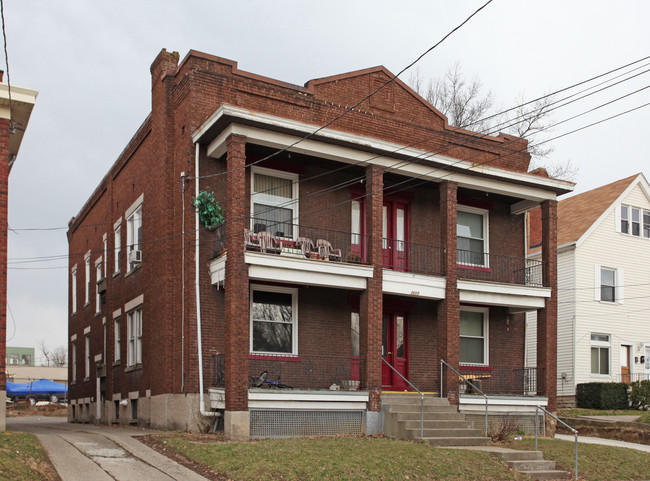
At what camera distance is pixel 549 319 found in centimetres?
2159

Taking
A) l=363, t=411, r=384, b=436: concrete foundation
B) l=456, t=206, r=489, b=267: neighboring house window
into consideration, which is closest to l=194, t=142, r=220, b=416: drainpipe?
l=363, t=411, r=384, b=436: concrete foundation

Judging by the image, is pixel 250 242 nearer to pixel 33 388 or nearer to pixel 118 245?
pixel 118 245

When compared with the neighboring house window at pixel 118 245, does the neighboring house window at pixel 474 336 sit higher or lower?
lower

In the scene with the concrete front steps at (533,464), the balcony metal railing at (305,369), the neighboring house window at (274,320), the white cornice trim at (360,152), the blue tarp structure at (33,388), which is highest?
the white cornice trim at (360,152)

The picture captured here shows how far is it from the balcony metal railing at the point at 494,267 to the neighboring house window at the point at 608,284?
350 inches

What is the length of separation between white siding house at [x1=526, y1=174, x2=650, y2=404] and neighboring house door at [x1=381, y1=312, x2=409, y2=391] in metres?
11.4

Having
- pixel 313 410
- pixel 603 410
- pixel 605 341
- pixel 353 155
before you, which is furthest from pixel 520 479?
pixel 605 341

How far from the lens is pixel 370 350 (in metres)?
18.2

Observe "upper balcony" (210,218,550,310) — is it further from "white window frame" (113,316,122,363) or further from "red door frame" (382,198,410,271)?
"white window frame" (113,316,122,363)

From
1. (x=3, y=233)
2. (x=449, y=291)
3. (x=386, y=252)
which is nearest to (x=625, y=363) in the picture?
(x=449, y=291)

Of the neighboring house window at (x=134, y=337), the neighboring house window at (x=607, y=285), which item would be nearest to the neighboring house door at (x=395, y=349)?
the neighboring house window at (x=134, y=337)

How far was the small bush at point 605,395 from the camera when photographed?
28203 millimetres

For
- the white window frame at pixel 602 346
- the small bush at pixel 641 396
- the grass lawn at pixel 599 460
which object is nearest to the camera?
the grass lawn at pixel 599 460

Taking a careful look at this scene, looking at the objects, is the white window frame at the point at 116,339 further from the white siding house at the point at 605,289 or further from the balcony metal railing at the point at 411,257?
the white siding house at the point at 605,289
